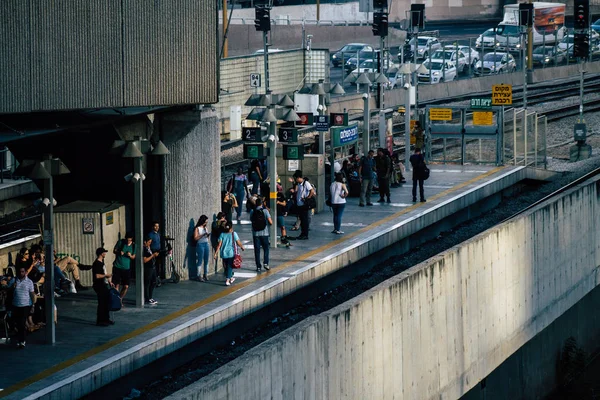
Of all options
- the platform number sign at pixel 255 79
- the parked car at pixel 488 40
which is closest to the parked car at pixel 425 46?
the parked car at pixel 488 40

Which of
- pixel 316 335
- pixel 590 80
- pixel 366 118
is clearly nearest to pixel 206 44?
pixel 316 335

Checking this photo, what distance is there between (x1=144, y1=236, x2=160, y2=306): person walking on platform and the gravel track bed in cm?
150

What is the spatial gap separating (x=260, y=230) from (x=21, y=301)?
5828 millimetres

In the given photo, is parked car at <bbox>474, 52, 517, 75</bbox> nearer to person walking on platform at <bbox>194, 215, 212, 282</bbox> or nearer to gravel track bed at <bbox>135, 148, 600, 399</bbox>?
gravel track bed at <bbox>135, 148, 600, 399</bbox>

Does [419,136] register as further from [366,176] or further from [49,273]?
[49,273]

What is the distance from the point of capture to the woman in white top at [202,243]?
22305mm

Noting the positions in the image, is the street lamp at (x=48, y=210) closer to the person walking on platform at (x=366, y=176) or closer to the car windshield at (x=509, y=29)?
the person walking on platform at (x=366, y=176)

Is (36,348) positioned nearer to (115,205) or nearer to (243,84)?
(115,205)

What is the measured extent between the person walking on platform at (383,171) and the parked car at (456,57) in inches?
1033

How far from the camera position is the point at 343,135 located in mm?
31156

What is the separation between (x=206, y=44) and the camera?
22156mm

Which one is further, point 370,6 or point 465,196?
point 370,6

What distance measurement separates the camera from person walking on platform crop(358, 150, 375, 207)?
98.0 ft

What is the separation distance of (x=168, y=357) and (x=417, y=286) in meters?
3.57
